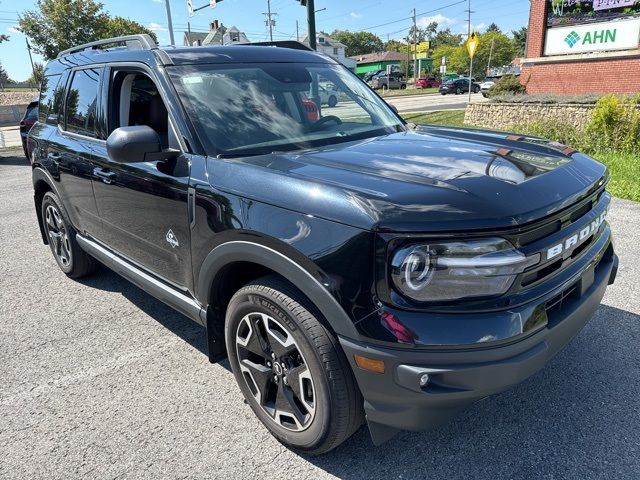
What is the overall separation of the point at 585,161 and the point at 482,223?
128cm

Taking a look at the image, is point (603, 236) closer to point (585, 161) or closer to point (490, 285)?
point (585, 161)

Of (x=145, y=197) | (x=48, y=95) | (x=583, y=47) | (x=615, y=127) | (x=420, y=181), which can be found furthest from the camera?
(x=583, y=47)

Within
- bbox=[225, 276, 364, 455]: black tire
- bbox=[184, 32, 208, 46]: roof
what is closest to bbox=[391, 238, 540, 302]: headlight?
bbox=[225, 276, 364, 455]: black tire

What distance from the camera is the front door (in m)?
2.72

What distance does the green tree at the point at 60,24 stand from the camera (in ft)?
123

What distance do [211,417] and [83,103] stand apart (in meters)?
2.58

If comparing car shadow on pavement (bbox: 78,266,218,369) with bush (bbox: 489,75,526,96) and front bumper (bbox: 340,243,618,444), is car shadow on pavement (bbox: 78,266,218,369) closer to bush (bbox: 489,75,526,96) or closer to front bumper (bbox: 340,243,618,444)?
front bumper (bbox: 340,243,618,444)

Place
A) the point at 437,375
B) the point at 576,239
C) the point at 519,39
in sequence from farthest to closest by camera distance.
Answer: the point at 519,39 → the point at 576,239 → the point at 437,375

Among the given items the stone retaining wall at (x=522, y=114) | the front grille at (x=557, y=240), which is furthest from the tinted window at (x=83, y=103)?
the stone retaining wall at (x=522, y=114)

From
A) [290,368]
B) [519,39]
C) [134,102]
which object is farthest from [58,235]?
[519,39]

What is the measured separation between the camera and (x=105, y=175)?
338 cm

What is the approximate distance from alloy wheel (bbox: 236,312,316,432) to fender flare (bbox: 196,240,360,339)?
0.87 ft

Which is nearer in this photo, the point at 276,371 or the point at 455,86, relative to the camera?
the point at 276,371

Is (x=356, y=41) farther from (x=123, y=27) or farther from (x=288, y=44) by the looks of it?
(x=288, y=44)
